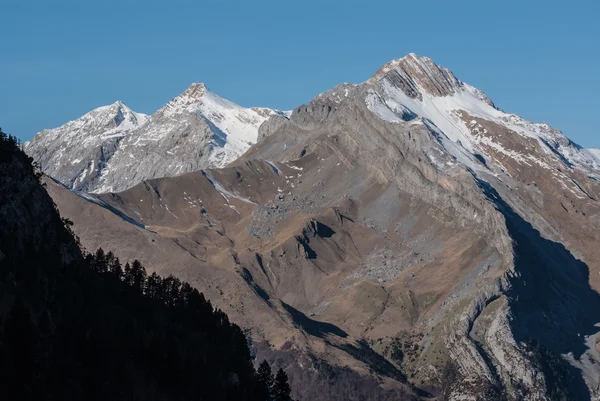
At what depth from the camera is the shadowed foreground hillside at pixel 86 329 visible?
358ft

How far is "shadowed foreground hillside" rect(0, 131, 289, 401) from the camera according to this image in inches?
4299

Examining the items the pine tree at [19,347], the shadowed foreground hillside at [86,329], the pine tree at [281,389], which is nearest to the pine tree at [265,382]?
the shadowed foreground hillside at [86,329]

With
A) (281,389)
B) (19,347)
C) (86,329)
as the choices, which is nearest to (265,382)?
(281,389)

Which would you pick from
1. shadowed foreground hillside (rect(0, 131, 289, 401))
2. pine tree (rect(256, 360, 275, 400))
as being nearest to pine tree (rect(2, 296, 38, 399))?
shadowed foreground hillside (rect(0, 131, 289, 401))

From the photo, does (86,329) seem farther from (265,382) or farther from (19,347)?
(265,382)

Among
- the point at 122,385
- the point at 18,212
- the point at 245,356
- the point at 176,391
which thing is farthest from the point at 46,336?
→ the point at 245,356

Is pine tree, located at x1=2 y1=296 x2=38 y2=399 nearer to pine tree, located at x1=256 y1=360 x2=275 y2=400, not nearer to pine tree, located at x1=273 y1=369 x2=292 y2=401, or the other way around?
pine tree, located at x1=273 y1=369 x2=292 y2=401

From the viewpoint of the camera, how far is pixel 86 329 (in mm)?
126062

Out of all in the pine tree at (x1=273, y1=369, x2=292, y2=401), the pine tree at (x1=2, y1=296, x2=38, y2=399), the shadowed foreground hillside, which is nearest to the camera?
the pine tree at (x1=2, y1=296, x2=38, y2=399)

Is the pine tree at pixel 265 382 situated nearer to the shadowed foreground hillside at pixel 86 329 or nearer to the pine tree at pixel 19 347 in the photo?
the shadowed foreground hillside at pixel 86 329

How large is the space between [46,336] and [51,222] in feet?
106

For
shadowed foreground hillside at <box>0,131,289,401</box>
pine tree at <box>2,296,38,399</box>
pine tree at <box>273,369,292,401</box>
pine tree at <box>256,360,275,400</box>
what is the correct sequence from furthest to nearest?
pine tree at <box>256,360,275,400</box>, pine tree at <box>273,369,292,401</box>, shadowed foreground hillside at <box>0,131,289,401</box>, pine tree at <box>2,296,38,399</box>

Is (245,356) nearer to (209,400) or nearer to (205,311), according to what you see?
(205,311)

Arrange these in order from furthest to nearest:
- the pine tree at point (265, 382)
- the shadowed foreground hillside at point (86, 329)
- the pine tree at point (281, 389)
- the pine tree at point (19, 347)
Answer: the pine tree at point (265, 382)
the pine tree at point (281, 389)
the shadowed foreground hillside at point (86, 329)
the pine tree at point (19, 347)
